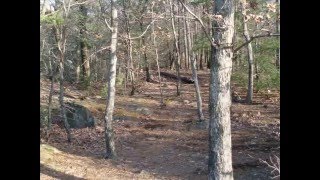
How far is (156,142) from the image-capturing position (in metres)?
16.2

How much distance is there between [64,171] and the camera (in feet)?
36.6

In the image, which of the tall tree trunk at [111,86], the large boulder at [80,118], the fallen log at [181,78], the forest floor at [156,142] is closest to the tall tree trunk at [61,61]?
the forest floor at [156,142]

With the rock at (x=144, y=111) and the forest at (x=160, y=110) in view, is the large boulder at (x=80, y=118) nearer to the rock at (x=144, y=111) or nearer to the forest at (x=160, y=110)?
the forest at (x=160, y=110)

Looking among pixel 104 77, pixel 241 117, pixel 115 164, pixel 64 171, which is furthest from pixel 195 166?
pixel 104 77

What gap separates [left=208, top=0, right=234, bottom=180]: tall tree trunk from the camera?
737 centimetres

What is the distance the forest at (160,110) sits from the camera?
7.51 m

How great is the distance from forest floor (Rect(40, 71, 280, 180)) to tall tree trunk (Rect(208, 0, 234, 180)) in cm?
204

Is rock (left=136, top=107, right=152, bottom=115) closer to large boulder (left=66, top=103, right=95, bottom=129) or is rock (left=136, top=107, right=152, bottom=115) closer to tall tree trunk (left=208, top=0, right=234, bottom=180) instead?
large boulder (left=66, top=103, right=95, bottom=129)

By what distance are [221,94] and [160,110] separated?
15374mm

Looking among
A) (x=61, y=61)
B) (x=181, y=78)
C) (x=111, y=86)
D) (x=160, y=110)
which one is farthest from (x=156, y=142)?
(x=181, y=78)

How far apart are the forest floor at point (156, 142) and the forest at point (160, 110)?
0.04m

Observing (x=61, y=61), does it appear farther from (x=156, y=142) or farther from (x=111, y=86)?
(x=156, y=142)

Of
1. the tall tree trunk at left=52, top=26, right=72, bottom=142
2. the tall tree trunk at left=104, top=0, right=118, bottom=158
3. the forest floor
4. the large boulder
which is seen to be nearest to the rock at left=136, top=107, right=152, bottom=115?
the forest floor
